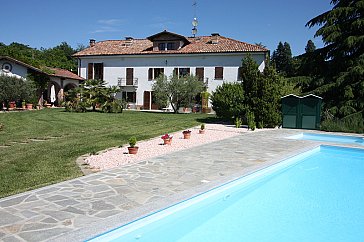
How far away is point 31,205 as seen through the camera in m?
4.30

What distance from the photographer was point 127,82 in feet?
116

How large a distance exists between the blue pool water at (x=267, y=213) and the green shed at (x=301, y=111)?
957 centimetres

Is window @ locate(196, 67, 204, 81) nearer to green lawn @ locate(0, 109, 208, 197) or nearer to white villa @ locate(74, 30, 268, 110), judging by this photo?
white villa @ locate(74, 30, 268, 110)

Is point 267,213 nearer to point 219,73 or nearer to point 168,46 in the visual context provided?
point 219,73

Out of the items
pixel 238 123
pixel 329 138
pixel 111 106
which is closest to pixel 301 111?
pixel 329 138

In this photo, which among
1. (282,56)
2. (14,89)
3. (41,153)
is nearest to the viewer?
(41,153)

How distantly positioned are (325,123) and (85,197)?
15497 millimetres

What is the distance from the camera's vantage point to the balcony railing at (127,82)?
1383 inches

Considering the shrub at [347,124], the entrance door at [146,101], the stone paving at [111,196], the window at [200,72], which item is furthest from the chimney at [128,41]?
the stone paving at [111,196]

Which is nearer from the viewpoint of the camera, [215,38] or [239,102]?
[239,102]

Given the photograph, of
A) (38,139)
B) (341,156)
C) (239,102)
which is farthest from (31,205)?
(239,102)

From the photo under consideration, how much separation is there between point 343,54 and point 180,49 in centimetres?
1806

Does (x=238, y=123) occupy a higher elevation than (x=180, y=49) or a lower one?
lower

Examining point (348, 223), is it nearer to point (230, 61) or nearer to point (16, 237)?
point (16, 237)
